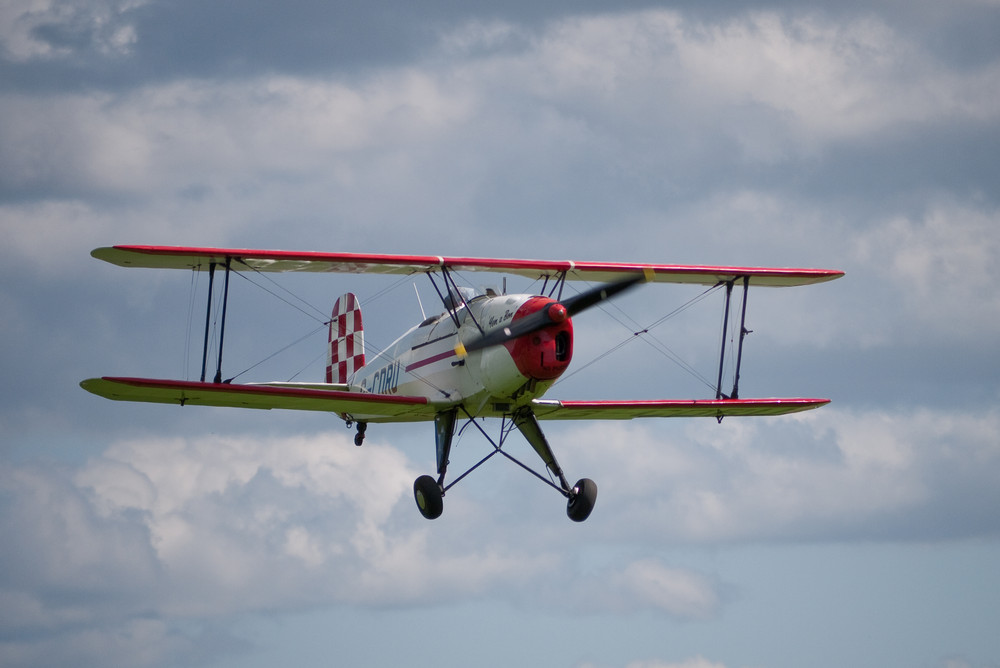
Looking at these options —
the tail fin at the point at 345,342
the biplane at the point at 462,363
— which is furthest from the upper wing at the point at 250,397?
the tail fin at the point at 345,342

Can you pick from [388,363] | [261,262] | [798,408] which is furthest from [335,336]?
[798,408]

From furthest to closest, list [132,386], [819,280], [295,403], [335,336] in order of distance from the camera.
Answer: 1. [335,336]
2. [819,280]
3. [295,403]
4. [132,386]

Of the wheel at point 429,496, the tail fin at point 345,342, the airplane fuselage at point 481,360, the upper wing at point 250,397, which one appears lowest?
the wheel at point 429,496

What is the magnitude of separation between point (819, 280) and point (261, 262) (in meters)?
A: 9.97

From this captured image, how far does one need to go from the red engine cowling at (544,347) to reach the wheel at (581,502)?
7.90ft

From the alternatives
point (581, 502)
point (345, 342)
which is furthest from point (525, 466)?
point (345, 342)

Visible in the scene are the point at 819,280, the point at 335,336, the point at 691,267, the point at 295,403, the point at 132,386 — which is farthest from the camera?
the point at 335,336

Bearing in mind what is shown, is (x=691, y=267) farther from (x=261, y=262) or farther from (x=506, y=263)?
(x=261, y=262)

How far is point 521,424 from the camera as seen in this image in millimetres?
20984

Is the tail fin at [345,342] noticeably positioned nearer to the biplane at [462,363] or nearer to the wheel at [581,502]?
the biplane at [462,363]

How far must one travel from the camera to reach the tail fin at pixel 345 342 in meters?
27.6

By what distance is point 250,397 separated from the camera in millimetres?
19438

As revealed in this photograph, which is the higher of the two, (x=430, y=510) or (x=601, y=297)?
(x=601, y=297)

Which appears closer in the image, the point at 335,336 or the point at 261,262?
the point at 261,262
